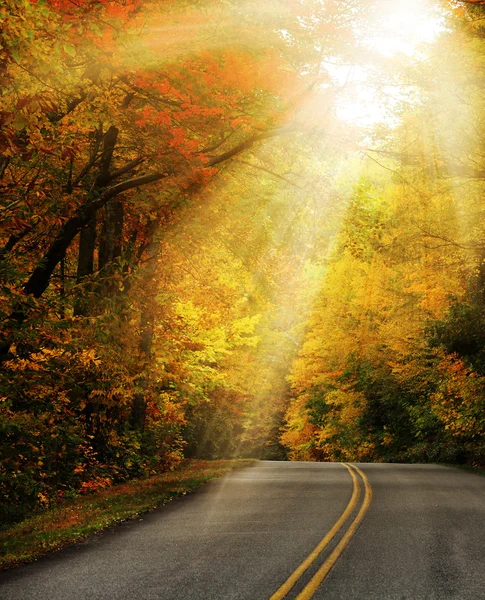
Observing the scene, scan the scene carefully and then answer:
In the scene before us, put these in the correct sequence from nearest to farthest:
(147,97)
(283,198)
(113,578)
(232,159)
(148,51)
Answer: (113,578) → (148,51) → (147,97) → (232,159) → (283,198)

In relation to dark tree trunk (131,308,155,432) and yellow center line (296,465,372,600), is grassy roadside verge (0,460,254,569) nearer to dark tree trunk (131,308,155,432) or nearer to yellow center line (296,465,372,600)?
dark tree trunk (131,308,155,432)

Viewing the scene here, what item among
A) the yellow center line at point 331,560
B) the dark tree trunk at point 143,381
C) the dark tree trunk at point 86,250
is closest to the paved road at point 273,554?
the yellow center line at point 331,560

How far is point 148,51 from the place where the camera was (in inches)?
474

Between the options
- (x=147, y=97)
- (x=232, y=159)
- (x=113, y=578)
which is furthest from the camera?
(x=232, y=159)

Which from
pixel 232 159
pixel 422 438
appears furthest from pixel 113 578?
pixel 422 438

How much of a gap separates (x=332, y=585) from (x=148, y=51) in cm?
826

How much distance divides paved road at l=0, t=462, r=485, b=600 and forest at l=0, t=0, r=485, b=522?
285 cm

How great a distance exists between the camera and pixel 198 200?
18.2m

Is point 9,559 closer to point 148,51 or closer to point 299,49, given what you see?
point 148,51

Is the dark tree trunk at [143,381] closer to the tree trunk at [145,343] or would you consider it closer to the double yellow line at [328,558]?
the tree trunk at [145,343]

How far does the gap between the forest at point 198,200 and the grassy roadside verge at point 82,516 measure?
752 mm

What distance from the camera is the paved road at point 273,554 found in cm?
816

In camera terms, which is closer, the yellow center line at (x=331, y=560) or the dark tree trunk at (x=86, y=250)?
the yellow center line at (x=331, y=560)

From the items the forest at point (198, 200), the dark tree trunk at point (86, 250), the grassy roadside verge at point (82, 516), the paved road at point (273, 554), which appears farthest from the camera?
the dark tree trunk at point (86, 250)
